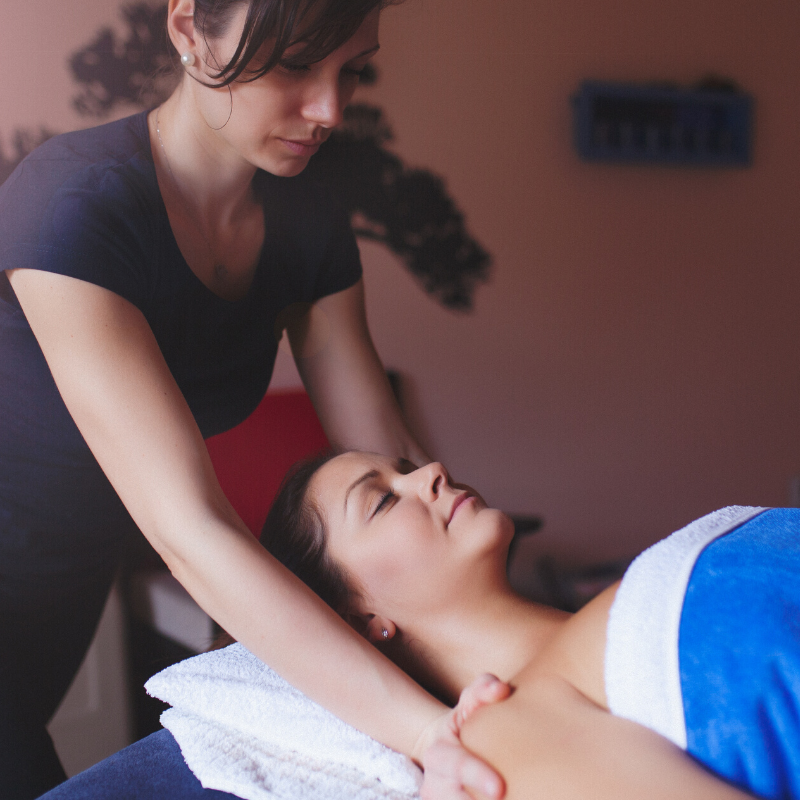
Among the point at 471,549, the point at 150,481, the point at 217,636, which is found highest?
the point at 150,481

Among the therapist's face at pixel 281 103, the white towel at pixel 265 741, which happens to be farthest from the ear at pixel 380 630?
the therapist's face at pixel 281 103

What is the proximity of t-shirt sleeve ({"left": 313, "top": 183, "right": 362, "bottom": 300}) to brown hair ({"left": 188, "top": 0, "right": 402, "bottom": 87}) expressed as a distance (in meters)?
0.35

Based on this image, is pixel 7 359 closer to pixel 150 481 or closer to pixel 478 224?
pixel 150 481

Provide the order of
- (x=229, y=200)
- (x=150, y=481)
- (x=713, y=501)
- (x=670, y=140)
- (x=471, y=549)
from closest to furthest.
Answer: (x=150, y=481) → (x=471, y=549) → (x=229, y=200) → (x=670, y=140) → (x=713, y=501)

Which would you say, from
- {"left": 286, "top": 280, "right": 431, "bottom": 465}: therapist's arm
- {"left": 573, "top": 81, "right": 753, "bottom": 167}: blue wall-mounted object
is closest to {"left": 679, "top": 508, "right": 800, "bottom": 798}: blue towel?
{"left": 286, "top": 280, "right": 431, "bottom": 465}: therapist's arm

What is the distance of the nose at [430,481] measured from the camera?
40.1 inches

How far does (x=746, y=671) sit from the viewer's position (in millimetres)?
694

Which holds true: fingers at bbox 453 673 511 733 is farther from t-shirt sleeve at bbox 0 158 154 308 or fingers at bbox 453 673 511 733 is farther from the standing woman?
t-shirt sleeve at bbox 0 158 154 308

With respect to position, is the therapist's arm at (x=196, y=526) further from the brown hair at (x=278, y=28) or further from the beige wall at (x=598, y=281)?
the beige wall at (x=598, y=281)

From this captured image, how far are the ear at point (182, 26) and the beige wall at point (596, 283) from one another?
14.9 inches

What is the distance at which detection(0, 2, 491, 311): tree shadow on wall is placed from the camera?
40.9 inches

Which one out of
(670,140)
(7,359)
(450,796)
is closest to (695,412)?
(670,140)

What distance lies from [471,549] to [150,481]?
40 cm

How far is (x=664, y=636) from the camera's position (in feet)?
2.44
